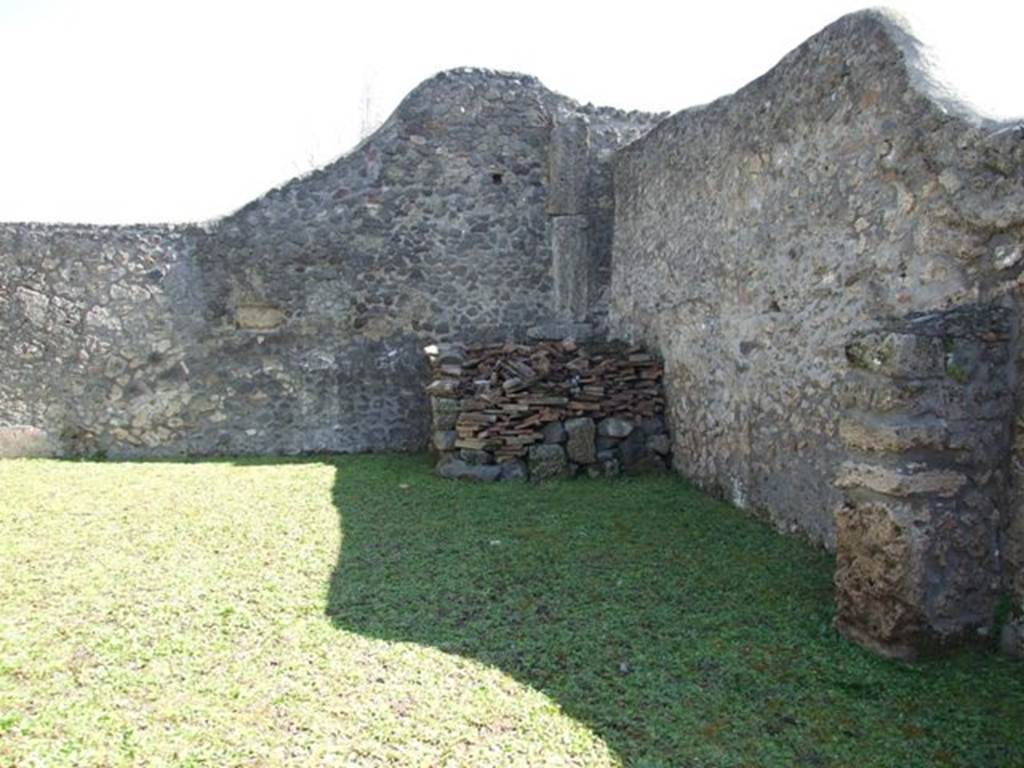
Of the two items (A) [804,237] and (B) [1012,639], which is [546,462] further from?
(B) [1012,639]

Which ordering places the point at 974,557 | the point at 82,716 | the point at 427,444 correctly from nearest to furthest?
the point at 82,716
the point at 974,557
the point at 427,444

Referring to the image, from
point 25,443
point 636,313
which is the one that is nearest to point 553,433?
point 636,313

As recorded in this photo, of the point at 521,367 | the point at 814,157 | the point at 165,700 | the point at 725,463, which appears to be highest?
the point at 814,157

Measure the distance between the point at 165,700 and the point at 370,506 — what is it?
331cm

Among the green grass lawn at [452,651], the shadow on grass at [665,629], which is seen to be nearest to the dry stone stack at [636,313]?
the shadow on grass at [665,629]

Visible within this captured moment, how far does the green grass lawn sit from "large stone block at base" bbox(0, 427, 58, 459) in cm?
252

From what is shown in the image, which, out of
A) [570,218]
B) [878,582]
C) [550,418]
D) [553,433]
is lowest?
[878,582]

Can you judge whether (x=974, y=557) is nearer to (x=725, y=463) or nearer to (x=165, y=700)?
(x=725, y=463)

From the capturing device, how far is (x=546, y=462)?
7496 mm

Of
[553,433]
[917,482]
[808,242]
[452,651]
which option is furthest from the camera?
[553,433]

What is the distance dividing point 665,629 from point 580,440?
362 centimetres

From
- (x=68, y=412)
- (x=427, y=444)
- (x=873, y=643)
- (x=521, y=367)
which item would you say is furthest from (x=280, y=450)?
(x=873, y=643)

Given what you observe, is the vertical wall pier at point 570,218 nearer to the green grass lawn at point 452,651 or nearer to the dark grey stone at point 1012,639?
the green grass lawn at point 452,651

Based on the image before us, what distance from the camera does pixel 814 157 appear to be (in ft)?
16.9
